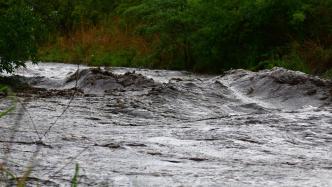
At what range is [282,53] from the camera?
1933cm

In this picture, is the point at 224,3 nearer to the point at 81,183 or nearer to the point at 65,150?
the point at 65,150

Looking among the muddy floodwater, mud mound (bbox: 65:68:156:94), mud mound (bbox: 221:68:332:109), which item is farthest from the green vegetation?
the muddy floodwater

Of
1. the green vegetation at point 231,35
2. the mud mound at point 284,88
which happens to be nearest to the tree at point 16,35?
the green vegetation at point 231,35

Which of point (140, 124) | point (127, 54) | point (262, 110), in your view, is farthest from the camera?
point (127, 54)

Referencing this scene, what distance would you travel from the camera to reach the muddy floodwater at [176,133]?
5.60 m

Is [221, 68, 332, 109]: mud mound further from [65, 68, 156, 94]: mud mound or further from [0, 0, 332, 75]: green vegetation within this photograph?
[0, 0, 332, 75]: green vegetation

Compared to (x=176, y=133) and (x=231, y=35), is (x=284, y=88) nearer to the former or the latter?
(x=176, y=133)

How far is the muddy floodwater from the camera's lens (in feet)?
18.4

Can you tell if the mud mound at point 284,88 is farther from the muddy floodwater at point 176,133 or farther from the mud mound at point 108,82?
the mud mound at point 108,82

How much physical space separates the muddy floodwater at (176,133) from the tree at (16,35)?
39.0 inches

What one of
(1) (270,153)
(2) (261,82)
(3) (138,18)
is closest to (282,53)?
(2) (261,82)

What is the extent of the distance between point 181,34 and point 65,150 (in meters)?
15.5

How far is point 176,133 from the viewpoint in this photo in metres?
7.96

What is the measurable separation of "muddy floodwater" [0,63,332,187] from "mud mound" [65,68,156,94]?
3cm
